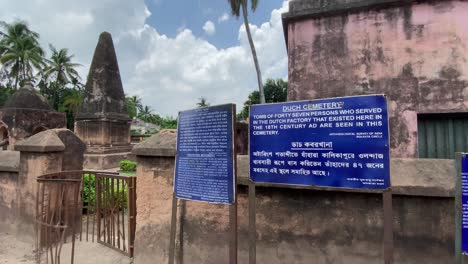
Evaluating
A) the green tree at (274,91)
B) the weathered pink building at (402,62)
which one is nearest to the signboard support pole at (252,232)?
the weathered pink building at (402,62)

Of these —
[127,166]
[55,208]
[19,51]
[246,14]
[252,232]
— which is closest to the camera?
[252,232]

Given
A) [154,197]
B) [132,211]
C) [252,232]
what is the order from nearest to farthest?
[252,232], [154,197], [132,211]

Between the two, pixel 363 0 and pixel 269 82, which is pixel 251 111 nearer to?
pixel 363 0

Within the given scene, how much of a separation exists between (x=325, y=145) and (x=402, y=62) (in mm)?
3751

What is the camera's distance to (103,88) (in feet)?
56.8

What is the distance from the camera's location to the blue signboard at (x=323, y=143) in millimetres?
2287

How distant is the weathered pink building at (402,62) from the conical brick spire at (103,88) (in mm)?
14548

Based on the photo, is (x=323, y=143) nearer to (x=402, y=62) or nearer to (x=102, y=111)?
(x=402, y=62)

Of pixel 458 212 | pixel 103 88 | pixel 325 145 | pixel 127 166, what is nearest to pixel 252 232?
pixel 325 145

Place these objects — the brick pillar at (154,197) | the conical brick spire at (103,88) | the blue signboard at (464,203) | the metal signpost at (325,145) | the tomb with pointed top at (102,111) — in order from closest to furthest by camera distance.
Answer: the blue signboard at (464,203), the metal signpost at (325,145), the brick pillar at (154,197), the tomb with pointed top at (102,111), the conical brick spire at (103,88)

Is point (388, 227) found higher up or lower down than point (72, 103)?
lower down

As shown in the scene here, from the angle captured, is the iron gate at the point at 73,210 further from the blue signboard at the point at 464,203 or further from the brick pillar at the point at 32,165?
the blue signboard at the point at 464,203

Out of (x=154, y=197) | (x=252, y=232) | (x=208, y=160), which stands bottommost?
(x=252, y=232)

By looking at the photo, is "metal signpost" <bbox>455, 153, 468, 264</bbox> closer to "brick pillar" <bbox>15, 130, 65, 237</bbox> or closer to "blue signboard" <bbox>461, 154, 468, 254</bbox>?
"blue signboard" <bbox>461, 154, 468, 254</bbox>
